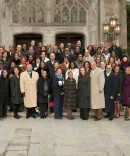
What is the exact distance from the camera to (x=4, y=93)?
1054 centimetres

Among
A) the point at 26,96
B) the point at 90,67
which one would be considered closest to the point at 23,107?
the point at 26,96

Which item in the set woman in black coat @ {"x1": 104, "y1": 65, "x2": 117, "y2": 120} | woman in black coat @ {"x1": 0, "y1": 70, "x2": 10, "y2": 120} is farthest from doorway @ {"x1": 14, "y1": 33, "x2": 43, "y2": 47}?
woman in black coat @ {"x1": 104, "y1": 65, "x2": 117, "y2": 120}

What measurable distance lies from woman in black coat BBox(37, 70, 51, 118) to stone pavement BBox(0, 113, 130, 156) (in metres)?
0.36

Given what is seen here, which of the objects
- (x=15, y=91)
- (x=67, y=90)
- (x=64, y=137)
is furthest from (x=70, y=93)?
(x=64, y=137)

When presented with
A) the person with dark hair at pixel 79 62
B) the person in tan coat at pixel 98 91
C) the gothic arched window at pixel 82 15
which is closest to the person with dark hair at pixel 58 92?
the person in tan coat at pixel 98 91

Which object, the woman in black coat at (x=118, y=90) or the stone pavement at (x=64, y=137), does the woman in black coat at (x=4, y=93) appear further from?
the woman in black coat at (x=118, y=90)

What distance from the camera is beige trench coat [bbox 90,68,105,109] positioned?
34.1ft

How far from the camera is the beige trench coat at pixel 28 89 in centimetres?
1047

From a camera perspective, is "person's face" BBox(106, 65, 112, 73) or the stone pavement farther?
"person's face" BBox(106, 65, 112, 73)

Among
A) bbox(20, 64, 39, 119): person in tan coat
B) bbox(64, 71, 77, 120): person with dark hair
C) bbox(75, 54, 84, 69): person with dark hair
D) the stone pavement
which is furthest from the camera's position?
bbox(75, 54, 84, 69): person with dark hair

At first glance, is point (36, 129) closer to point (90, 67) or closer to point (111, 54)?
point (90, 67)

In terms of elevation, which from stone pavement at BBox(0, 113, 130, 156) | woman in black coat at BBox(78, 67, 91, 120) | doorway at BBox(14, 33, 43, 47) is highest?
doorway at BBox(14, 33, 43, 47)

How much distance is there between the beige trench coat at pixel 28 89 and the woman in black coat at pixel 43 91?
0.49 feet

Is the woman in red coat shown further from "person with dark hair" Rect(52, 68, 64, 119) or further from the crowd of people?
"person with dark hair" Rect(52, 68, 64, 119)
